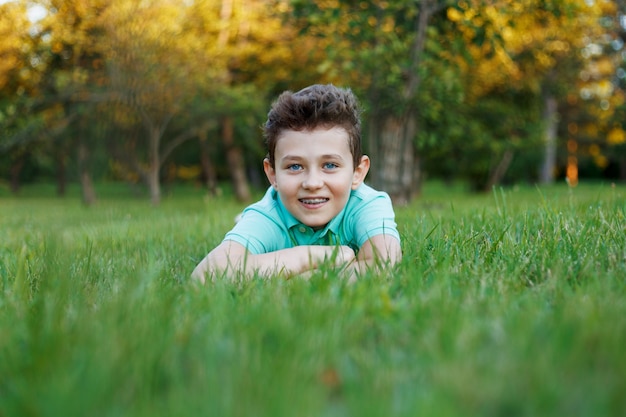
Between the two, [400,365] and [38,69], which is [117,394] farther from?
[38,69]

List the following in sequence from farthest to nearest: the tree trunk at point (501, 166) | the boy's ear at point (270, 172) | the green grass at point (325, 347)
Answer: the tree trunk at point (501, 166)
the boy's ear at point (270, 172)
the green grass at point (325, 347)

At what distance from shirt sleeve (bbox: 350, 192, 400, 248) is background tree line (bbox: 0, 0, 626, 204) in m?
5.42

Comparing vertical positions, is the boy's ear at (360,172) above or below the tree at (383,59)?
below

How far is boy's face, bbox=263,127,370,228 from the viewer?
10.1 ft

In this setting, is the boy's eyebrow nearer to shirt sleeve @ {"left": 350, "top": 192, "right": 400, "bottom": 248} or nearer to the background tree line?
shirt sleeve @ {"left": 350, "top": 192, "right": 400, "bottom": 248}

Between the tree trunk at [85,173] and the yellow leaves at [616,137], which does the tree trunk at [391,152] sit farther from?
the yellow leaves at [616,137]

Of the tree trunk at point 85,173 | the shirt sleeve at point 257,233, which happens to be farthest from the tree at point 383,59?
the tree trunk at point 85,173

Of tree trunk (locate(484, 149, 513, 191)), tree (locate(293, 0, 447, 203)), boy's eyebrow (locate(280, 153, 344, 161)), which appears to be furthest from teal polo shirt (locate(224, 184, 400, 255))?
tree trunk (locate(484, 149, 513, 191))

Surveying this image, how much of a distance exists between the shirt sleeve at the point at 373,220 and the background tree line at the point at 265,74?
5.42m

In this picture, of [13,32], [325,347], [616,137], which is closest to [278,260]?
[325,347]

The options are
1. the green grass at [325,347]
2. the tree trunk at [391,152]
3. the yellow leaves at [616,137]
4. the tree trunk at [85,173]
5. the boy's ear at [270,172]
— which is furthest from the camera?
the yellow leaves at [616,137]

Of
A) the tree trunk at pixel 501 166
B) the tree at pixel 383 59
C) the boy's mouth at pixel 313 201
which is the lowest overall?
the tree trunk at pixel 501 166

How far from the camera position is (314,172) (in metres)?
3.06

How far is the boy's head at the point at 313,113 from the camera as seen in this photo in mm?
3068
